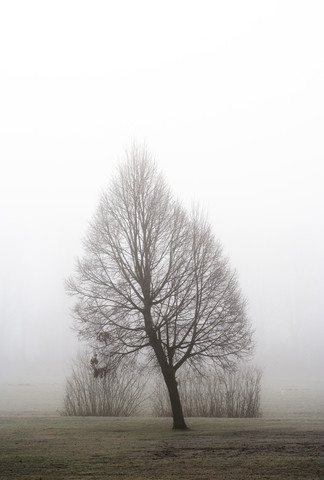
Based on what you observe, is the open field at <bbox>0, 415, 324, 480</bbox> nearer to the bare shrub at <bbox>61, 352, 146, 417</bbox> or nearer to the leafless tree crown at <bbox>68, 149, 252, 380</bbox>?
the leafless tree crown at <bbox>68, 149, 252, 380</bbox>

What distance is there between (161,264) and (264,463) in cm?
1242

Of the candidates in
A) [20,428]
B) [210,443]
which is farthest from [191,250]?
[20,428]

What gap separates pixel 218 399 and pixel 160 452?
24829 millimetres

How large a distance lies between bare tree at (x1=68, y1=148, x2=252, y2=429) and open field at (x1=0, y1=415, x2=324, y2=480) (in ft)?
12.3

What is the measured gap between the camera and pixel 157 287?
24156 millimetres

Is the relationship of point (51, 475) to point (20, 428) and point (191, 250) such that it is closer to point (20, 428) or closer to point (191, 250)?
point (20, 428)

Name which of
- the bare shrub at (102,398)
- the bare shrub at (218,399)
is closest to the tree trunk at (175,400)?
the bare shrub at (218,399)

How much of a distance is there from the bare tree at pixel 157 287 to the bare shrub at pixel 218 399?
15621 mm

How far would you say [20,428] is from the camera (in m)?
23.7

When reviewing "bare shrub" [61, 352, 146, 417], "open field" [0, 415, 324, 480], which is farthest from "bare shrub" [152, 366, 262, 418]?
"open field" [0, 415, 324, 480]

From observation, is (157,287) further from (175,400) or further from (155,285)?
(175,400)

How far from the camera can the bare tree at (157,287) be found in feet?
77.8

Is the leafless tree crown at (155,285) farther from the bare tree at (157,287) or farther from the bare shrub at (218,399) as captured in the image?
the bare shrub at (218,399)

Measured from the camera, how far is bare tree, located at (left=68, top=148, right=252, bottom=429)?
23703 millimetres
